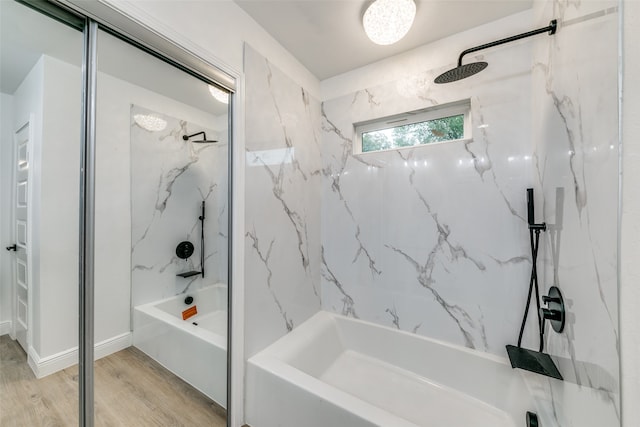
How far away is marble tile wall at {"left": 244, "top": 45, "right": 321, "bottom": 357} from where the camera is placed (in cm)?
157

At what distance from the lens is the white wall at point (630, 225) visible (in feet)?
1.69

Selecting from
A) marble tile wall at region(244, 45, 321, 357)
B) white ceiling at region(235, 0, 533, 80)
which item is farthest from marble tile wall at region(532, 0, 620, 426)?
marble tile wall at region(244, 45, 321, 357)

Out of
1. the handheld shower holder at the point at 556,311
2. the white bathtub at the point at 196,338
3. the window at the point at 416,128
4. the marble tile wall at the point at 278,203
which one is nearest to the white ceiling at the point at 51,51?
the marble tile wall at the point at 278,203

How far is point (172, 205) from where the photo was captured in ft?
4.58

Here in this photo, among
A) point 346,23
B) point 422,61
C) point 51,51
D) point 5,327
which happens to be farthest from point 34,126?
point 422,61

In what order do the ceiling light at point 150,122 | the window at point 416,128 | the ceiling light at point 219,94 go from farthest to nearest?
the window at point 416,128
the ceiling light at point 219,94
the ceiling light at point 150,122

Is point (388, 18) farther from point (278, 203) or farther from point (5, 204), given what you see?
point (5, 204)

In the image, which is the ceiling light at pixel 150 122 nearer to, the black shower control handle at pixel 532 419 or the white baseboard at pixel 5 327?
the white baseboard at pixel 5 327

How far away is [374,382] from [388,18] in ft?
8.21

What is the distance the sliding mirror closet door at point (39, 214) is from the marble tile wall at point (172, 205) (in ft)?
0.80

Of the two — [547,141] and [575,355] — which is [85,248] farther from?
[547,141]

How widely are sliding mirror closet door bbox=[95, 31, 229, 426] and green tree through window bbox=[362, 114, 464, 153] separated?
1.26 m

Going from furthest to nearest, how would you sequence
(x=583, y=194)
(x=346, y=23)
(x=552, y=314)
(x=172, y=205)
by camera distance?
(x=346, y=23)
(x=172, y=205)
(x=552, y=314)
(x=583, y=194)

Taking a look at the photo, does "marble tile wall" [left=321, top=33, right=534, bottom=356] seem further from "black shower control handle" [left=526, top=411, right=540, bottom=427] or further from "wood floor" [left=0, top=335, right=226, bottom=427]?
"wood floor" [left=0, top=335, right=226, bottom=427]
